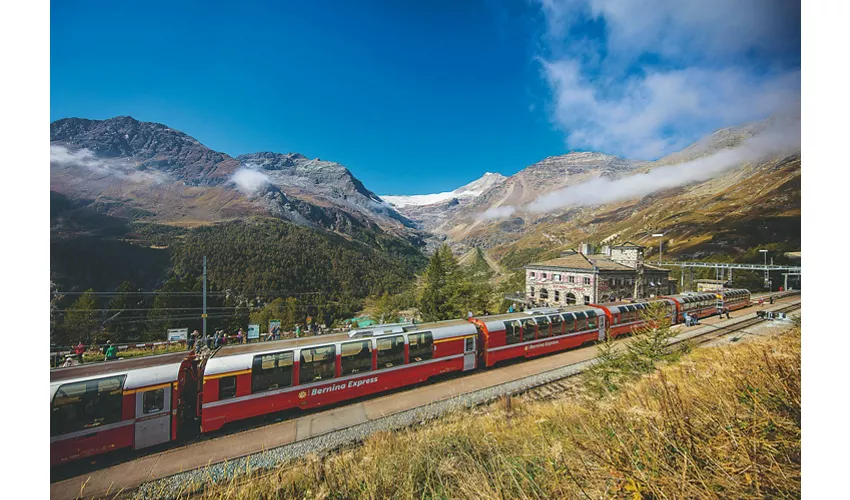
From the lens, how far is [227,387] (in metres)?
8.31

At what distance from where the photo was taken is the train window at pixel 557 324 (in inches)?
600

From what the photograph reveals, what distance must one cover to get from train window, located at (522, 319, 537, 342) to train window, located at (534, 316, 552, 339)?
31 cm

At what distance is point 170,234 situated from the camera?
340 feet

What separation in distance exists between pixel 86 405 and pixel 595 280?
32.6 meters

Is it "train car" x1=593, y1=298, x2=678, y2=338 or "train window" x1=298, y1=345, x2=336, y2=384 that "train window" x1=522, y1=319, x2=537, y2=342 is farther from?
"train window" x1=298, y1=345, x2=336, y2=384

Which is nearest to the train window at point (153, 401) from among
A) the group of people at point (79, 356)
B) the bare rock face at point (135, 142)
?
the group of people at point (79, 356)

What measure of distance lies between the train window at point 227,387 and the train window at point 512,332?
10.5 m

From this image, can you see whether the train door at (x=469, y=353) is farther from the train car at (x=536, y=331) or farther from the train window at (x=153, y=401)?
the train window at (x=153, y=401)

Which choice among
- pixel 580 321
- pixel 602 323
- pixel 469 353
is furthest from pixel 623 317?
pixel 469 353

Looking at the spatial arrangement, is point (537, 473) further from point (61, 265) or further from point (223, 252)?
point (223, 252)

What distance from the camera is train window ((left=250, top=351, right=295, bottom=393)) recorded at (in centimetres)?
862

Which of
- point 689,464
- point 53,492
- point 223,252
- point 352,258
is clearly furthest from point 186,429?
point 352,258

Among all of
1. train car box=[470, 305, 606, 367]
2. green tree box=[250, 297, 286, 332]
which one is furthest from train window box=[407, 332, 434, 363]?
green tree box=[250, 297, 286, 332]

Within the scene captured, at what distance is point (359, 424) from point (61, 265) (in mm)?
98944
